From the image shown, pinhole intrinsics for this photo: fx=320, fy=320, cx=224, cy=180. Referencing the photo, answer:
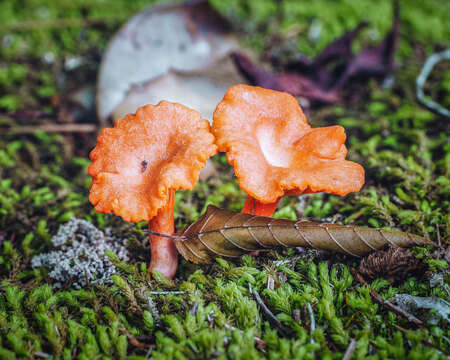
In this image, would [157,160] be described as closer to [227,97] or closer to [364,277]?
[227,97]

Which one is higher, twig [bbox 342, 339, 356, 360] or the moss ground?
the moss ground

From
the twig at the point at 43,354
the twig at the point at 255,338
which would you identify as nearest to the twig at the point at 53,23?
the twig at the point at 43,354

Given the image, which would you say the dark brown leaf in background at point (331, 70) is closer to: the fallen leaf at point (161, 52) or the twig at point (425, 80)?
the twig at point (425, 80)

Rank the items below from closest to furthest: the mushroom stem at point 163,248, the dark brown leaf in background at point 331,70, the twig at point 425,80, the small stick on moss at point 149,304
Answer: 1. the small stick on moss at point 149,304
2. the mushroom stem at point 163,248
3. the twig at point 425,80
4. the dark brown leaf in background at point 331,70

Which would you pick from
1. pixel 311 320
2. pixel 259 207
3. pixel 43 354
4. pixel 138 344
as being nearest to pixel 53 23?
pixel 259 207

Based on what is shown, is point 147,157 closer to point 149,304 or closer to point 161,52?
point 149,304

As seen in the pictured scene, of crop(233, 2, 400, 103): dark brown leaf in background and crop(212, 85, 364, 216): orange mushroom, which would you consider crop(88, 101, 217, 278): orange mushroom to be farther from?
crop(233, 2, 400, 103): dark brown leaf in background

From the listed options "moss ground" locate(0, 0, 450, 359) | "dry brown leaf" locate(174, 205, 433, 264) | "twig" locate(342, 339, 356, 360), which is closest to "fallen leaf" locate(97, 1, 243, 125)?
"moss ground" locate(0, 0, 450, 359)

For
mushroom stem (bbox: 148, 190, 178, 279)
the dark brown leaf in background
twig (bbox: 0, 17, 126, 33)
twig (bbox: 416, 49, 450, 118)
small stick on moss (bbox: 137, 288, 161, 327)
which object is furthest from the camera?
twig (bbox: 0, 17, 126, 33)
